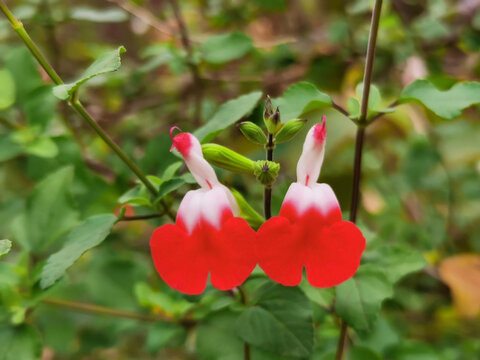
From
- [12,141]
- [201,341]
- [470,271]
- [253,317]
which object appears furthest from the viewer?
[470,271]

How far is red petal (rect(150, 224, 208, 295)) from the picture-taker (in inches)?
16.7

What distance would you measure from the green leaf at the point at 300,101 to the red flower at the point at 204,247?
15cm

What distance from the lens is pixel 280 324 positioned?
52 cm

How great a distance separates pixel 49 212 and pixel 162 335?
0.25 meters

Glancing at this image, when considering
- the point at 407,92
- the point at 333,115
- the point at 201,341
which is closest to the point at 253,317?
the point at 201,341

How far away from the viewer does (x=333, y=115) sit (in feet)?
4.76

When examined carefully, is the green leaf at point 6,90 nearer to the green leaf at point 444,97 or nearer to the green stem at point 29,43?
the green stem at point 29,43

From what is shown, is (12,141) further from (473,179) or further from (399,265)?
(473,179)

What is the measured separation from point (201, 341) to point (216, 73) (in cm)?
96

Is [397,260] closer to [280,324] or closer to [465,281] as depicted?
[280,324]

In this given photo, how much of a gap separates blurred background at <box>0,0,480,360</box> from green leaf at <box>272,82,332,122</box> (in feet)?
0.12

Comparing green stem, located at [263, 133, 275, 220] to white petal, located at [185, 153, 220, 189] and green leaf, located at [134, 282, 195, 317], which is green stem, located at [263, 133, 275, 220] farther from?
green leaf, located at [134, 282, 195, 317]

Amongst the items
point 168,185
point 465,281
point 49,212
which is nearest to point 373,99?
point 168,185

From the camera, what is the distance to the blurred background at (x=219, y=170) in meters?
0.71
